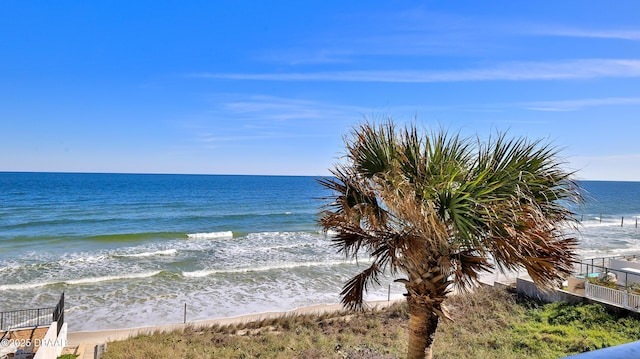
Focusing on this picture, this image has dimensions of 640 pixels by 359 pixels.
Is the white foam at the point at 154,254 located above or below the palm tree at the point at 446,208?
below

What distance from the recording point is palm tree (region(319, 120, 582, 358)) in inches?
172

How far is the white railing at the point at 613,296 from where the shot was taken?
1216 cm

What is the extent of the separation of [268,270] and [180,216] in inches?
982

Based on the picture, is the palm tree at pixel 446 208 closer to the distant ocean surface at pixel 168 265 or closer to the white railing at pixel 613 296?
the distant ocean surface at pixel 168 265

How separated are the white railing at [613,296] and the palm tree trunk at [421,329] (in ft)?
35.0

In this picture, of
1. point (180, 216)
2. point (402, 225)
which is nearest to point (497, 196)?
point (402, 225)

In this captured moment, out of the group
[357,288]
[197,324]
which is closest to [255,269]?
[197,324]

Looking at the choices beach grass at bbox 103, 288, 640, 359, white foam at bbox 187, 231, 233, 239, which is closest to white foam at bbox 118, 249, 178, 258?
white foam at bbox 187, 231, 233, 239

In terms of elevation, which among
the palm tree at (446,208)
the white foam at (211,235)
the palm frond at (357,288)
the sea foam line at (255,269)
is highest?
the palm tree at (446,208)

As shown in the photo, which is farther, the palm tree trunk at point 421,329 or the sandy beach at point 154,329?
the sandy beach at point 154,329

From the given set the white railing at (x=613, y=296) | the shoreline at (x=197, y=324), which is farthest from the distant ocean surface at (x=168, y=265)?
the white railing at (x=613, y=296)

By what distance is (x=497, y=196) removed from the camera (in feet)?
14.9

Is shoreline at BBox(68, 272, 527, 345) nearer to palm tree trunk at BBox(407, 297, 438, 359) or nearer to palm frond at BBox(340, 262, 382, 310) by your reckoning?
palm tree trunk at BBox(407, 297, 438, 359)

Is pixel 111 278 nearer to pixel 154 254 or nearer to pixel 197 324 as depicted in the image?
pixel 154 254
